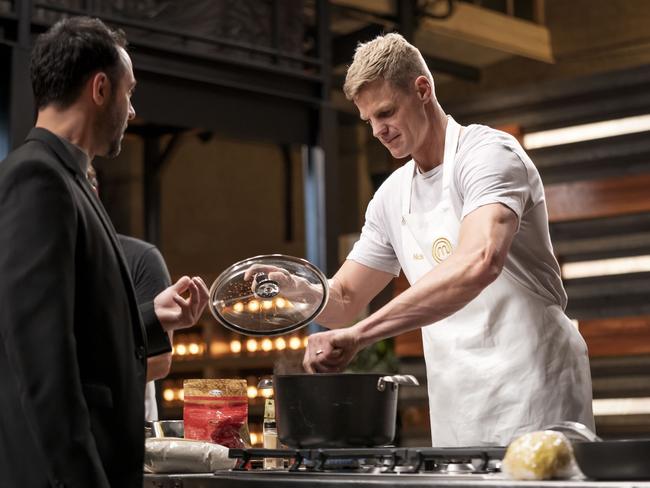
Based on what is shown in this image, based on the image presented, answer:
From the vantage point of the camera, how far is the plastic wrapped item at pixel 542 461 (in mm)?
1558

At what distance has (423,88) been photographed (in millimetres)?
2627

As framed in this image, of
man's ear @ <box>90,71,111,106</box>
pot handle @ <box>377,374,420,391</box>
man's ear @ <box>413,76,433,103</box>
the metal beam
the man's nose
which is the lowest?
pot handle @ <box>377,374,420,391</box>

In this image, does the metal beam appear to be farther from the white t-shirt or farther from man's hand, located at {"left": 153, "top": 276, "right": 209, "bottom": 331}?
man's hand, located at {"left": 153, "top": 276, "right": 209, "bottom": 331}

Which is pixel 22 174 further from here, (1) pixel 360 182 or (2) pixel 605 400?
(1) pixel 360 182

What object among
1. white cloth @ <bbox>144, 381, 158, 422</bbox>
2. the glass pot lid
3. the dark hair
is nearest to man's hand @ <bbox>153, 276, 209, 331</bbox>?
the glass pot lid

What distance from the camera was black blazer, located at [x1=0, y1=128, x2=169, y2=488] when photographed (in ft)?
5.54

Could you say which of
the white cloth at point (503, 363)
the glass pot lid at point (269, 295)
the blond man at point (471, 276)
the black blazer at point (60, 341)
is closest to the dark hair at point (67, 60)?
the black blazer at point (60, 341)

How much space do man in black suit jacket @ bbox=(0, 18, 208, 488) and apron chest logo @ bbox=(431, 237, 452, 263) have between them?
906mm

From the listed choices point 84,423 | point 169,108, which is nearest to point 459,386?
point 84,423

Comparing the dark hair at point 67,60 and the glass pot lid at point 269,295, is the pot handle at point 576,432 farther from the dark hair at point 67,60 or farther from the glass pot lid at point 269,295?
the dark hair at point 67,60

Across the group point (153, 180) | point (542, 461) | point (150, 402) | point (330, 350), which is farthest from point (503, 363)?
point (153, 180)

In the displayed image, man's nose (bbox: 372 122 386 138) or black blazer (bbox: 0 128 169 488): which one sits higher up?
man's nose (bbox: 372 122 386 138)

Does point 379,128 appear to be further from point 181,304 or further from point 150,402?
point 150,402

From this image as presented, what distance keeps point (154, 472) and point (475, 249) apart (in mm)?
812
